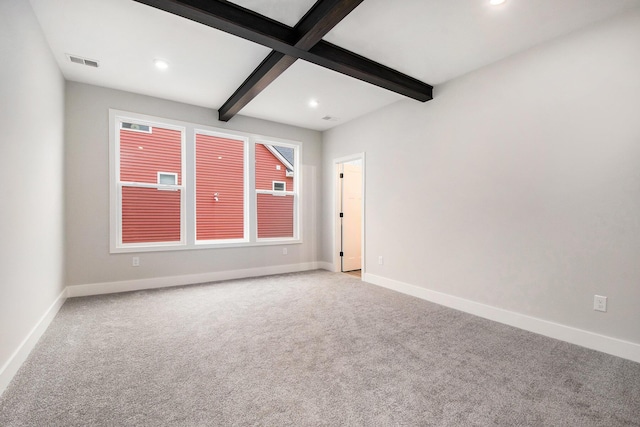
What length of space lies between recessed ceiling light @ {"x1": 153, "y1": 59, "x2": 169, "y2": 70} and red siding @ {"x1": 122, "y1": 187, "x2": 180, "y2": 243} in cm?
177

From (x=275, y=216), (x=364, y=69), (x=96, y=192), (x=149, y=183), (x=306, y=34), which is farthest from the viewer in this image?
(x=275, y=216)

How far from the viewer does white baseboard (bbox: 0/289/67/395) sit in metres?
1.79

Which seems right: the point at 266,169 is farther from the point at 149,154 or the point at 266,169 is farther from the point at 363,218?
the point at 363,218

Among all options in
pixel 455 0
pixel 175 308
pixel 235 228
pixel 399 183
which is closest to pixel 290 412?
pixel 175 308

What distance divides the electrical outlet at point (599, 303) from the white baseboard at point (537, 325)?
219 mm

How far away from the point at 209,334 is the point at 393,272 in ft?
8.75

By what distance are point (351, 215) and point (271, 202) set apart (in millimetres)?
1559

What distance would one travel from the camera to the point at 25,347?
2.15 metres

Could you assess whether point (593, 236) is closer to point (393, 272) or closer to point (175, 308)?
point (393, 272)

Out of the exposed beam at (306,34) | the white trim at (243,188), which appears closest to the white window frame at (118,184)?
the white trim at (243,188)

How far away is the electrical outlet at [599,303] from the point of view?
2365mm

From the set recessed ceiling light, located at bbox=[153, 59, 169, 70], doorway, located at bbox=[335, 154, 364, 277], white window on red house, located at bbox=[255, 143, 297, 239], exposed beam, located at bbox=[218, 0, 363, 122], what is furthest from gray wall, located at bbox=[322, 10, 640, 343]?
recessed ceiling light, located at bbox=[153, 59, 169, 70]

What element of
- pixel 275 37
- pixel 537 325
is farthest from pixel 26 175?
pixel 537 325

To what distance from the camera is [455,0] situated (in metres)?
2.16
